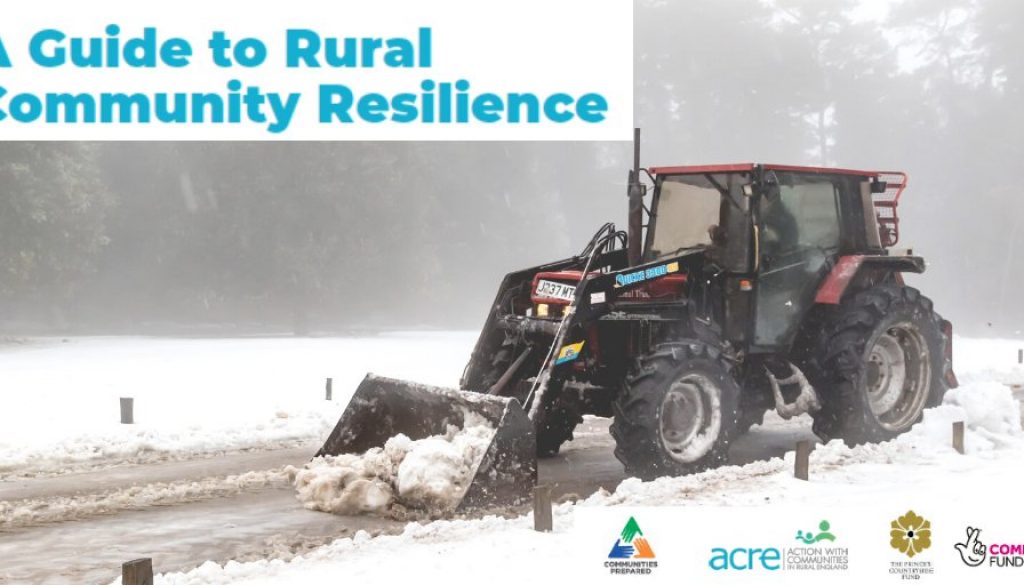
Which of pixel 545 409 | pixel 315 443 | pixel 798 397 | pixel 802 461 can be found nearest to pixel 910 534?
pixel 802 461

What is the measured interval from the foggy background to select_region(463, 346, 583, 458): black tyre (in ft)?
64.5

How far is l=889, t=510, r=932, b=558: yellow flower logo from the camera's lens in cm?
633

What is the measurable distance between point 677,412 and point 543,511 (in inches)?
92.5

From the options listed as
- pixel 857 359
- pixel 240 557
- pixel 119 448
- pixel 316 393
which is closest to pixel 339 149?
pixel 316 393

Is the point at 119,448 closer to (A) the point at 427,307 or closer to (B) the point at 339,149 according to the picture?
(B) the point at 339,149

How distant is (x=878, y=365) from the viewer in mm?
10875

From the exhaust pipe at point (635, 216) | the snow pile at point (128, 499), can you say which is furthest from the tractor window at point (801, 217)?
the snow pile at point (128, 499)

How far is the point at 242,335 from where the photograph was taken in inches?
1415

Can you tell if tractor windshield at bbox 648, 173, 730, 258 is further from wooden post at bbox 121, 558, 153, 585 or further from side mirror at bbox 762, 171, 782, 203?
wooden post at bbox 121, 558, 153, 585

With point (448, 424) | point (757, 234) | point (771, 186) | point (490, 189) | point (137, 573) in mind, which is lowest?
point (137, 573)

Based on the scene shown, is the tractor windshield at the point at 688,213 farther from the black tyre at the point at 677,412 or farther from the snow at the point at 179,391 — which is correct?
the snow at the point at 179,391

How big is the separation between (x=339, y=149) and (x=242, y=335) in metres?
7.64

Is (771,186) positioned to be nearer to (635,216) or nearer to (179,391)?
(635,216)

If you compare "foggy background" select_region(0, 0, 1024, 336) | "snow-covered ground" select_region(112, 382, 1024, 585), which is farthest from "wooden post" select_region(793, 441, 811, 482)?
"foggy background" select_region(0, 0, 1024, 336)
